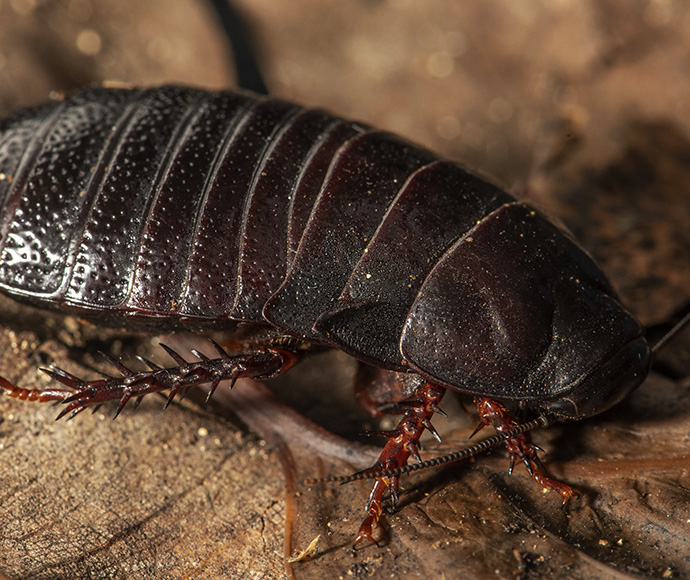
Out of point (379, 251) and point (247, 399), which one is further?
point (247, 399)

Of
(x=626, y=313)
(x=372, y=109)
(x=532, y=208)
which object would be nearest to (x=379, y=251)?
(x=532, y=208)

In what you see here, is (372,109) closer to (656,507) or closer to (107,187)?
(107,187)

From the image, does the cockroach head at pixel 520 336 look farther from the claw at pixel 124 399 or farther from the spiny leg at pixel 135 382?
the claw at pixel 124 399

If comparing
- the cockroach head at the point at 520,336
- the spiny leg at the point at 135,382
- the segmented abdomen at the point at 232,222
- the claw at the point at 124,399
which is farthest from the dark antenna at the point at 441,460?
the claw at the point at 124,399

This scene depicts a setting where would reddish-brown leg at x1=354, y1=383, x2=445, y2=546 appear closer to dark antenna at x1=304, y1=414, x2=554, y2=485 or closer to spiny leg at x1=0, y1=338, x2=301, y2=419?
dark antenna at x1=304, y1=414, x2=554, y2=485

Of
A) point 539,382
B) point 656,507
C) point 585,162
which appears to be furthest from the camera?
point 585,162

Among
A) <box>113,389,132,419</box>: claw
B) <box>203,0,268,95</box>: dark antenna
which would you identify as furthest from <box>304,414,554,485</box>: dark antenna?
<box>203,0,268,95</box>: dark antenna

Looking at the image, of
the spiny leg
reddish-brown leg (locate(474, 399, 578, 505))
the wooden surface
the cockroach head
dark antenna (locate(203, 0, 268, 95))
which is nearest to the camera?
the wooden surface
